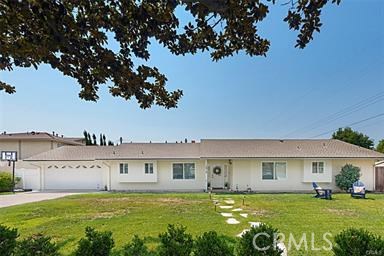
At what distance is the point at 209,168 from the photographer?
2311cm

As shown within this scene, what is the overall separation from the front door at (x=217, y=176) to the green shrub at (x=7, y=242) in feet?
65.2

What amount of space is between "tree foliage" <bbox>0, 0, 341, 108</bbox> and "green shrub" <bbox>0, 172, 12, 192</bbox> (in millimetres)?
20967

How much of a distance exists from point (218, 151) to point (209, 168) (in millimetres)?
1485

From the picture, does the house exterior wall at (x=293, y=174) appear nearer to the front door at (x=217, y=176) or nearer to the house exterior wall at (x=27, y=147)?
the front door at (x=217, y=176)

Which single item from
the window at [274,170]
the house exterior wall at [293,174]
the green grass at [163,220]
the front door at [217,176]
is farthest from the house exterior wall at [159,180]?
the green grass at [163,220]

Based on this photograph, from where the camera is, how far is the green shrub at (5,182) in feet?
72.1

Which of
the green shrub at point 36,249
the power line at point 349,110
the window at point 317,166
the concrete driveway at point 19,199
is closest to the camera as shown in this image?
the green shrub at point 36,249

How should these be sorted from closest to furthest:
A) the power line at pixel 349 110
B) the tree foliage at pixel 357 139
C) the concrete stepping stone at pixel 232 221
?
the concrete stepping stone at pixel 232 221 → the power line at pixel 349 110 → the tree foliage at pixel 357 139

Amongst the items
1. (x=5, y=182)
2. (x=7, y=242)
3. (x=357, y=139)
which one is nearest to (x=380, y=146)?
(x=357, y=139)

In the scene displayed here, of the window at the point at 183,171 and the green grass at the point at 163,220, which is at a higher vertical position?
the window at the point at 183,171

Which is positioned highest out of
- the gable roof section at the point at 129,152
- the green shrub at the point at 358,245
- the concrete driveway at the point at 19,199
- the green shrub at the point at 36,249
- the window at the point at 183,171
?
the gable roof section at the point at 129,152

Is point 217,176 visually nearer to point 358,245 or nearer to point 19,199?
point 19,199

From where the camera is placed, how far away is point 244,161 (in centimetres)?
2225

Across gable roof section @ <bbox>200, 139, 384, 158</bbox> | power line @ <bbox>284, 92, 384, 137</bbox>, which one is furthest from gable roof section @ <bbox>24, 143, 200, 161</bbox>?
power line @ <bbox>284, 92, 384, 137</bbox>
